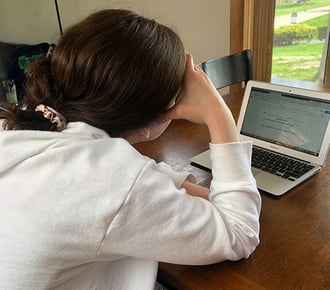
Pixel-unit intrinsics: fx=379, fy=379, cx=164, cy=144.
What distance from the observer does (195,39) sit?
3.06 meters

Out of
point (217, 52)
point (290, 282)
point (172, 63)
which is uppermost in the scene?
point (172, 63)

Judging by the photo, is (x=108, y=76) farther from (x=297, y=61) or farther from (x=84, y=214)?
(x=297, y=61)

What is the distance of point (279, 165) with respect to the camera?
3.50ft

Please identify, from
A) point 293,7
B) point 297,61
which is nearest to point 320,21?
point 293,7

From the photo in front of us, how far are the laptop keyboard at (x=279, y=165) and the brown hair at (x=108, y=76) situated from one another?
0.43 metres

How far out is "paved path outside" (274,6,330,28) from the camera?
3129 mm

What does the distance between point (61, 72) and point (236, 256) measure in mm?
486

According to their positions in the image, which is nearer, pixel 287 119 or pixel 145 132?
pixel 145 132

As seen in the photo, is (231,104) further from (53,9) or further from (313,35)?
(313,35)

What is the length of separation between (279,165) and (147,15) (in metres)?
1.01

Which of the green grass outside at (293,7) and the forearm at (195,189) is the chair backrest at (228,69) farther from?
the green grass outside at (293,7)

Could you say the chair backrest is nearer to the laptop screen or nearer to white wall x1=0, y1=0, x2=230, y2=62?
white wall x1=0, y1=0, x2=230, y2=62

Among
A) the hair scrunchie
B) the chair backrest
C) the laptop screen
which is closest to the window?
the chair backrest

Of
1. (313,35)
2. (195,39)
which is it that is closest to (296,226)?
(195,39)
